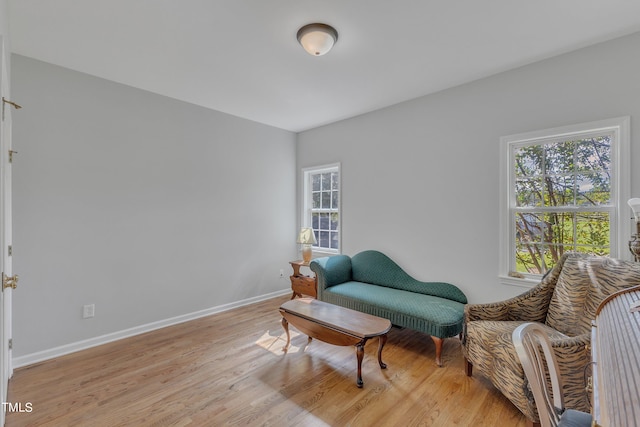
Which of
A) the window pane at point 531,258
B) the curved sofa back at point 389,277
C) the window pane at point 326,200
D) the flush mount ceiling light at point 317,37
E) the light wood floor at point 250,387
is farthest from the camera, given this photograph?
the window pane at point 326,200

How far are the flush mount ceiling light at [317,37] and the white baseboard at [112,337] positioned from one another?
3.28 meters

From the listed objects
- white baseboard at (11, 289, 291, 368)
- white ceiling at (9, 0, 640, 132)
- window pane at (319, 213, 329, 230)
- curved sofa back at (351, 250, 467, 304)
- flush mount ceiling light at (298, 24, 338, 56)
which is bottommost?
white baseboard at (11, 289, 291, 368)

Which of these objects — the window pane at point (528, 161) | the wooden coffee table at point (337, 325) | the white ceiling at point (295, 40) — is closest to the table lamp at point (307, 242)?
the wooden coffee table at point (337, 325)

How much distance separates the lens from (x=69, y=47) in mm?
2359

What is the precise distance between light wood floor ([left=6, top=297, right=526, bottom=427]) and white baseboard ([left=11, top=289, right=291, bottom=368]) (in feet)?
0.27

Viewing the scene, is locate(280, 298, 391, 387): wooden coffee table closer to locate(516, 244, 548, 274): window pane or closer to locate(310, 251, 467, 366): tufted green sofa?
locate(310, 251, 467, 366): tufted green sofa

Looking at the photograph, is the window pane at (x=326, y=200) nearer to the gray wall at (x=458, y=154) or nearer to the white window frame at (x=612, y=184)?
the gray wall at (x=458, y=154)

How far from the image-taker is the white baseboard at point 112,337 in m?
2.50

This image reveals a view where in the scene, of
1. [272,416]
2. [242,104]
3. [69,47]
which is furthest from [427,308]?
[69,47]

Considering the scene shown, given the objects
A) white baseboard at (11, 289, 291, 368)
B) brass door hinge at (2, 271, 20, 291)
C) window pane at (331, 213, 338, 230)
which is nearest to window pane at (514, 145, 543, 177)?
window pane at (331, 213, 338, 230)

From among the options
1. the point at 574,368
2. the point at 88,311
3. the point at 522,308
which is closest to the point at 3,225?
the point at 88,311

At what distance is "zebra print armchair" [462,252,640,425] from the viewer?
5.26ft

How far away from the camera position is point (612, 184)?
89.8 inches

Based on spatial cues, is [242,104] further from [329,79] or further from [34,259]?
[34,259]
